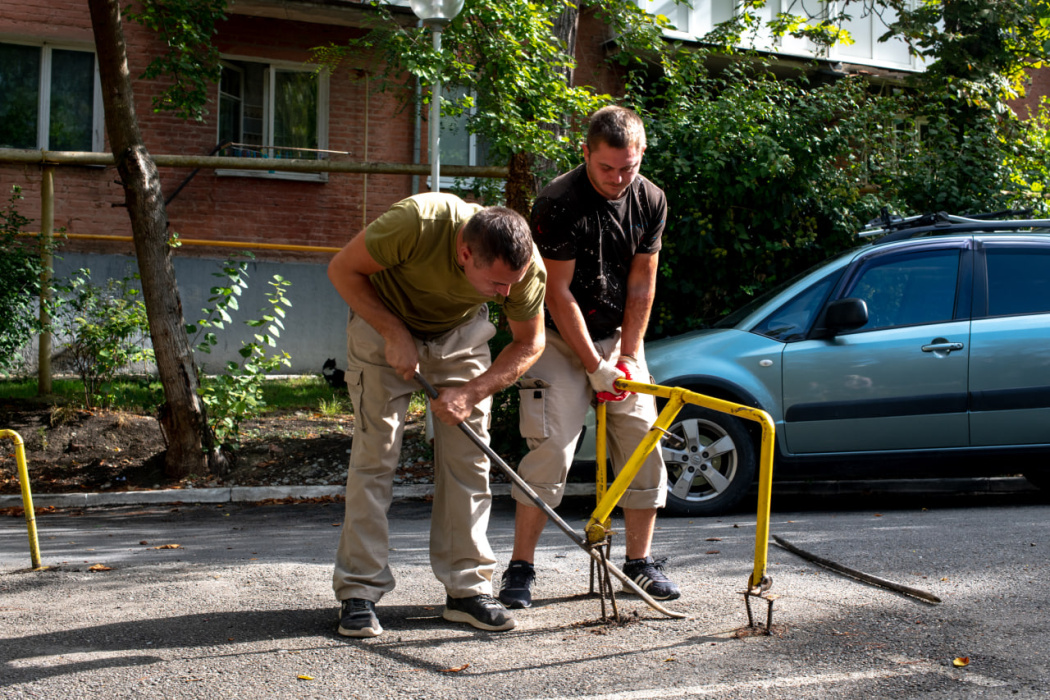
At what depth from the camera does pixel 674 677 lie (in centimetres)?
324

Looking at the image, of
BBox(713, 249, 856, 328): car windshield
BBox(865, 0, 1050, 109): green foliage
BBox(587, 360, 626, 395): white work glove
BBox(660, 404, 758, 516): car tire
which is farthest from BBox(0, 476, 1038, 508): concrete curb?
BBox(865, 0, 1050, 109): green foliage

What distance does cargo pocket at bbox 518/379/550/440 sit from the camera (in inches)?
161

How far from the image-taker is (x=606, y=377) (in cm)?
403

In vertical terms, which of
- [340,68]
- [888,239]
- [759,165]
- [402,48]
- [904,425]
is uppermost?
[340,68]

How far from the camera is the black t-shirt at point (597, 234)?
4.04 m

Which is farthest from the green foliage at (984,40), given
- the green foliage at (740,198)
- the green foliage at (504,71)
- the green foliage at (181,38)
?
the green foliage at (181,38)

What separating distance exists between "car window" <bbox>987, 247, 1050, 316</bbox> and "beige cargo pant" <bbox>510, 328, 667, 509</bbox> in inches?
140

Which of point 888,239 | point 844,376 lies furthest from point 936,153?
point 844,376

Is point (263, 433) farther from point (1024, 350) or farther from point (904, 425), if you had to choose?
point (1024, 350)

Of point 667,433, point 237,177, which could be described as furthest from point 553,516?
point 237,177

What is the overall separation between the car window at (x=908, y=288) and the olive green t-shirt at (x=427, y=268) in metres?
3.61

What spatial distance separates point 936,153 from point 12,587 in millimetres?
8794

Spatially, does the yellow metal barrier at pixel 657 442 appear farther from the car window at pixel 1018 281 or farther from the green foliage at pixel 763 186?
the green foliage at pixel 763 186

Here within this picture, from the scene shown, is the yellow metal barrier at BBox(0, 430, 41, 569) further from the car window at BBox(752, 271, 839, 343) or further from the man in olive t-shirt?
the car window at BBox(752, 271, 839, 343)
